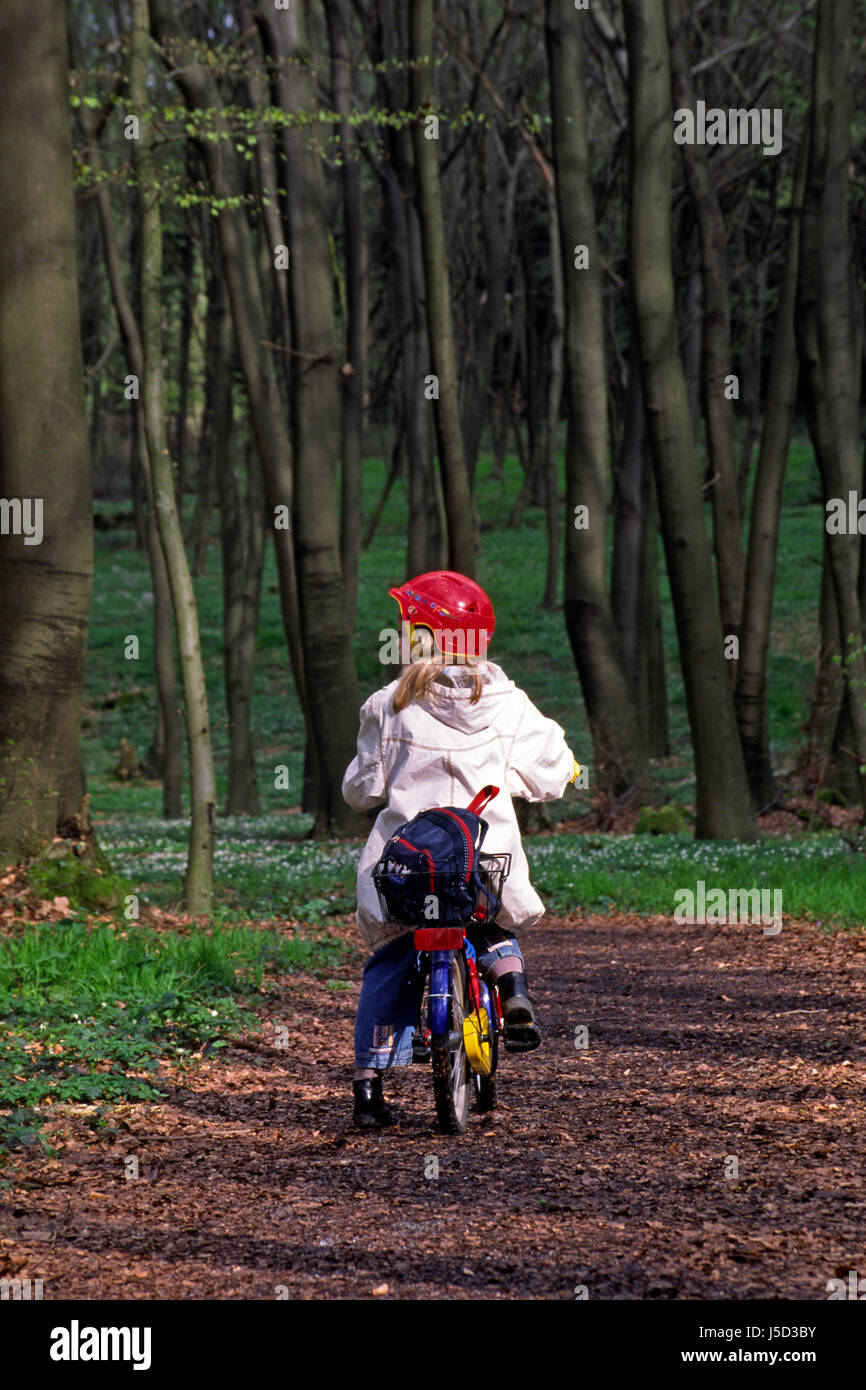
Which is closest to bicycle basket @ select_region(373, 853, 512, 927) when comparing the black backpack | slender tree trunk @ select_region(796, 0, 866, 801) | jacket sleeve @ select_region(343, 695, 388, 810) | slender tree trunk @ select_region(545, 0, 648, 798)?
the black backpack

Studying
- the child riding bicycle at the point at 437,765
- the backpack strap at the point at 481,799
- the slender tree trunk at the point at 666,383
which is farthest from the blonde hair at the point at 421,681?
the slender tree trunk at the point at 666,383

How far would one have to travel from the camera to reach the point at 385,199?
19984mm

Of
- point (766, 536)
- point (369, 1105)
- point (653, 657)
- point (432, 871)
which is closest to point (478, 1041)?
point (369, 1105)

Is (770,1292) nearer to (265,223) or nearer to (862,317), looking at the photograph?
(265,223)

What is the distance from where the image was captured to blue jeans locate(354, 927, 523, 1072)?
486cm

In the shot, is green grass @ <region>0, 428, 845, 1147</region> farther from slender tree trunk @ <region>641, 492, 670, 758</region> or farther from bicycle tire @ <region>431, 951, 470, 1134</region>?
bicycle tire @ <region>431, 951, 470, 1134</region>

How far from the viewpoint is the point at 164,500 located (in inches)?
370

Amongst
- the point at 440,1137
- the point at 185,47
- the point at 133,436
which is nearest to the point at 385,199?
the point at 133,436

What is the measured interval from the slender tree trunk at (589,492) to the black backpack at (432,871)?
1087cm

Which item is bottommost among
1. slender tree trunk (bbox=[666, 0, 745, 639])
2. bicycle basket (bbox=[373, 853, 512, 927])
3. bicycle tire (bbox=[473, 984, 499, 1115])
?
bicycle tire (bbox=[473, 984, 499, 1115])

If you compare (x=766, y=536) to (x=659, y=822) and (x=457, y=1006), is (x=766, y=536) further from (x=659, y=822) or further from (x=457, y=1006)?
(x=457, y=1006)

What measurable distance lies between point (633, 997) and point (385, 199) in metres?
15.3

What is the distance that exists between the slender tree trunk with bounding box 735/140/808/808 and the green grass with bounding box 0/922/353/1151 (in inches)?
315

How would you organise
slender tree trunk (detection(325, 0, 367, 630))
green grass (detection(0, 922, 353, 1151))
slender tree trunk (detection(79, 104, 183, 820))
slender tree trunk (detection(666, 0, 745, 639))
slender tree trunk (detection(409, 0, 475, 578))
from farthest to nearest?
slender tree trunk (detection(79, 104, 183, 820)), slender tree trunk (detection(325, 0, 367, 630)), slender tree trunk (detection(666, 0, 745, 639)), slender tree trunk (detection(409, 0, 475, 578)), green grass (detection(0, 922, 353, 1151))
